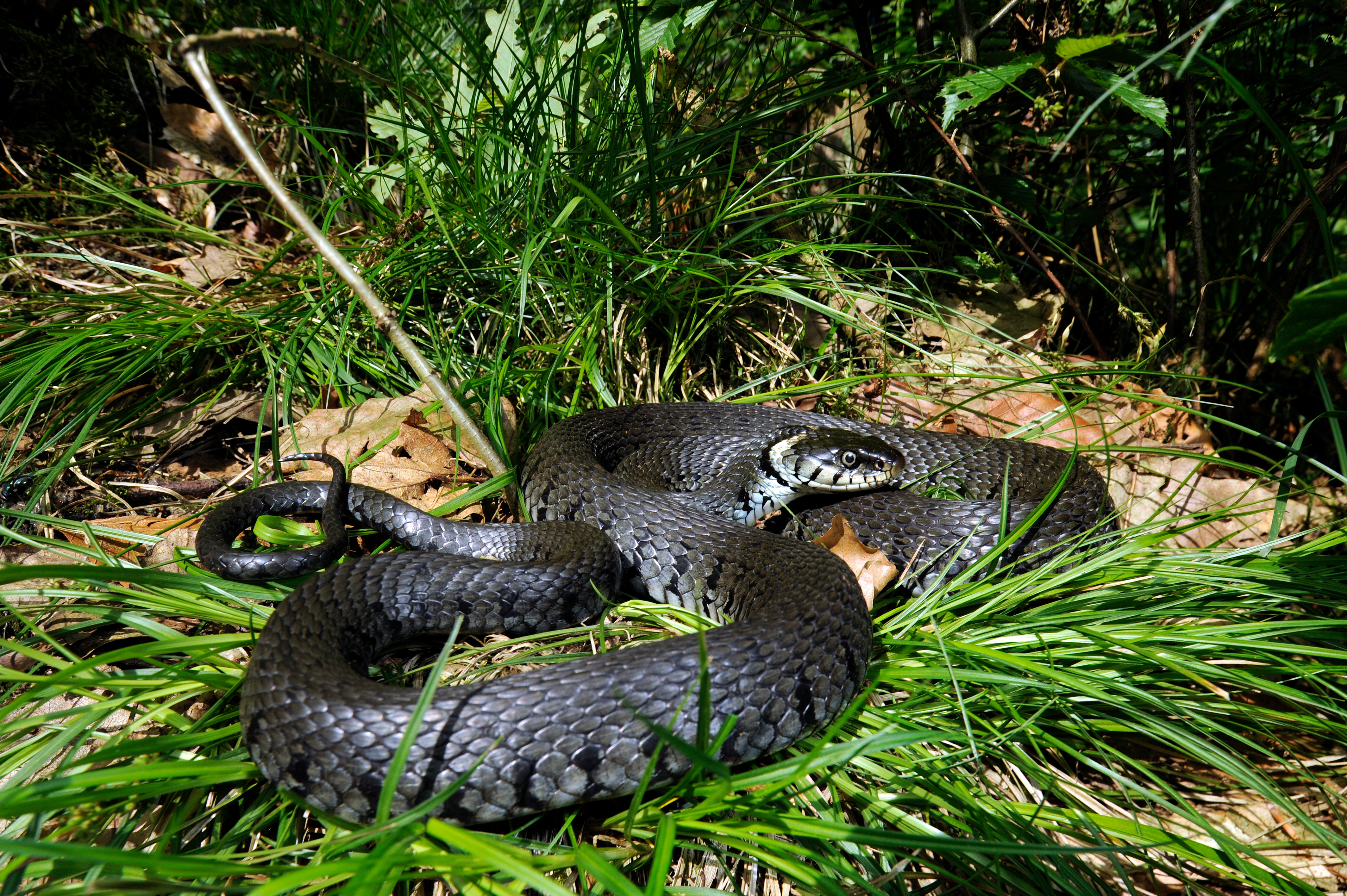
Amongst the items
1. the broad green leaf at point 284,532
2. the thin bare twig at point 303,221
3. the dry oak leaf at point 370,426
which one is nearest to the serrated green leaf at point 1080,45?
the thin bare twig at point 303,221

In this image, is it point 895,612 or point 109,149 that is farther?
point 109,149

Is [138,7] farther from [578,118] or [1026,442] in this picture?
[1026,442]

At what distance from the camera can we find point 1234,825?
262 cm

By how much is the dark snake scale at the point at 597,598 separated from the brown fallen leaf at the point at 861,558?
16 centimetres

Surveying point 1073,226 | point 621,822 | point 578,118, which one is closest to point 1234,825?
point 621,822

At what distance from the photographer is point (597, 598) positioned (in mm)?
3395

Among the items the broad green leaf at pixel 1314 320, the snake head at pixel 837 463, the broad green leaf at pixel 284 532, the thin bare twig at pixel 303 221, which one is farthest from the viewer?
the snake head at pixel 837 463

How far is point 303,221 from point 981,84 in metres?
2.98

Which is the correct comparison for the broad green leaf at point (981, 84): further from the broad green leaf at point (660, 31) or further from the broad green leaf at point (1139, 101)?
the broad green leaf at point (660, 31)

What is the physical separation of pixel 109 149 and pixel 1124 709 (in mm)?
6907

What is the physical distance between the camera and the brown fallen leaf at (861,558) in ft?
11.2

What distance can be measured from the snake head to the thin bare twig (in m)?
1.60

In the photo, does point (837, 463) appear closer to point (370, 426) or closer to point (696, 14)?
point (696, 14)

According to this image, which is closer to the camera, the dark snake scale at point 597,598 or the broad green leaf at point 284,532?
the dark snake scale at point 597,598
